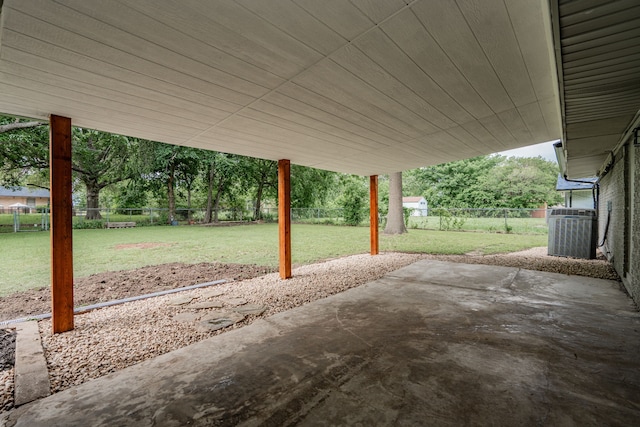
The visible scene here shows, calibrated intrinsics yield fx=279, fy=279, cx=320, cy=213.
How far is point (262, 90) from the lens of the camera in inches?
93.4

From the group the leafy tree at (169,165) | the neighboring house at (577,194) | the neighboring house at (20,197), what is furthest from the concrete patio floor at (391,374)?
the neighboring house at (20,197)

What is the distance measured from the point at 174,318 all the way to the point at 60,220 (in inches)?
61.7

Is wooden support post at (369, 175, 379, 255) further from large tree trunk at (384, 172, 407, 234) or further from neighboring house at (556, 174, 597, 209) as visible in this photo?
neighboring house at (556, 174, 597, 209)

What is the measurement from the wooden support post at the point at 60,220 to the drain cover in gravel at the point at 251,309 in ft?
5.80

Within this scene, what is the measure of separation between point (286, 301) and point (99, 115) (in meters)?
3.05

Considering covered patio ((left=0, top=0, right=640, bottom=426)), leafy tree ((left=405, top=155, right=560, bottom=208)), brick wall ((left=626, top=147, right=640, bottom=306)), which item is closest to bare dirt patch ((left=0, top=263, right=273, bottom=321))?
covered patio ((left=0, top=0, right=640, bottom=426))

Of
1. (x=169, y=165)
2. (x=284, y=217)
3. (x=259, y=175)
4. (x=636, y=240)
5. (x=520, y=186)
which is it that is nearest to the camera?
(x=636, y=240)

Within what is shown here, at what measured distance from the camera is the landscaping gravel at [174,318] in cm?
236

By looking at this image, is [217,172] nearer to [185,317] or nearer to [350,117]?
[185,317]

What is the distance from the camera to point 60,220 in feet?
9.22

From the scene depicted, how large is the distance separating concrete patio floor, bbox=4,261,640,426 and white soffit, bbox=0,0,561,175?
217 centimetres

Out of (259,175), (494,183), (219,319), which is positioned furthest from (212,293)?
(494,183)

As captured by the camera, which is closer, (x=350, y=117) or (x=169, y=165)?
(x=350, y=117)

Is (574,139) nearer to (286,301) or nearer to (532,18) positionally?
(532,18)
